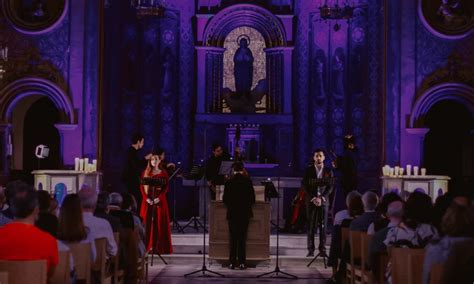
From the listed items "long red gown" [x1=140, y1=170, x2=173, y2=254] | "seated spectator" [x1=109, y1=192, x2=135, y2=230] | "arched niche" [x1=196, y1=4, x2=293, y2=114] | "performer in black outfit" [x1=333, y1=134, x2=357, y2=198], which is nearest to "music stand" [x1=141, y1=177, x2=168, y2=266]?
"long red gown" [x1=140, y1=170, x2=173, y2=254]

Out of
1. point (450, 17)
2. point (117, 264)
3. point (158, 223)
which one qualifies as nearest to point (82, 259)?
point (117, 264)

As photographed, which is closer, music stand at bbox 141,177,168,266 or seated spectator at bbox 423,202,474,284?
seated spectator at bbox 423,202,474,284

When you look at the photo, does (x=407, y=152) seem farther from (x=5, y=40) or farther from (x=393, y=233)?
(x=393, y=233)

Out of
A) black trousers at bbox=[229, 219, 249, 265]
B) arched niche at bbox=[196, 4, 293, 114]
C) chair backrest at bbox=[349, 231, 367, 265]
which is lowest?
black trousers at bbox=[229, 219, 249, 265]

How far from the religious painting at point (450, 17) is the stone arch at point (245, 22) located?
3273mm

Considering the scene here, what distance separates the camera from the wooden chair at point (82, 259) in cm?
738

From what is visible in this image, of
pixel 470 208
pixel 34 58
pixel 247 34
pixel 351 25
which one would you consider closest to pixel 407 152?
pixel 351 25

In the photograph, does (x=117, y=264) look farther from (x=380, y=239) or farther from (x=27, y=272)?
(x=27, y=272)

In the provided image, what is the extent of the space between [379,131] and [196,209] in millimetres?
4394

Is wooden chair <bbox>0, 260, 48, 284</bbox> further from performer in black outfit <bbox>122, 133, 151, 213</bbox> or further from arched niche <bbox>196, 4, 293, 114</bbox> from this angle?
arched niche <bbox>196, 4, 293, 114</bbox>

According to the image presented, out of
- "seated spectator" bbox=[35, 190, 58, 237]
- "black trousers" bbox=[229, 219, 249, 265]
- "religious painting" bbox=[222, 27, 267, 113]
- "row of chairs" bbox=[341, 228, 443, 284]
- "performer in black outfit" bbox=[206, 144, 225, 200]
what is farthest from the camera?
"religious painting" bbox=[222, 27, 267, 113]

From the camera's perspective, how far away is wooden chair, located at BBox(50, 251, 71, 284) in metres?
6.58

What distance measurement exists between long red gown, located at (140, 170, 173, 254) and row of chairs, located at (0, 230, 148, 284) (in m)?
2.07

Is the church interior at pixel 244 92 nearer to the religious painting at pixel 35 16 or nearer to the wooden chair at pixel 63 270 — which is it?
the religious painting at pixel 35 16
